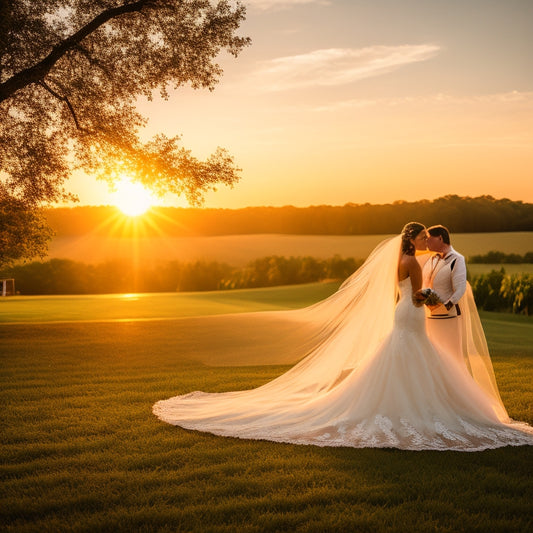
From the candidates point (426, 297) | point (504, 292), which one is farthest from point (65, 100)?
point (504, 292)

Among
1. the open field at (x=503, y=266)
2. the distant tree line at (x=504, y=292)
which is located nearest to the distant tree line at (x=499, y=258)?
the open field at (x=503, y=266)

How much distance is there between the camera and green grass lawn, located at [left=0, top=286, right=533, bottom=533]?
204 inches

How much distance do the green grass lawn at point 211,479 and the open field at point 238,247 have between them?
29.2 metres

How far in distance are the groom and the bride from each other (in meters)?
0.21

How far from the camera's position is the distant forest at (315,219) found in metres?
47.3

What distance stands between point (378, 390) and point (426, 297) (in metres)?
1.36

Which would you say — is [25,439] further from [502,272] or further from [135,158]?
[502,272]

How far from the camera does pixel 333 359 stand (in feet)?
30.7

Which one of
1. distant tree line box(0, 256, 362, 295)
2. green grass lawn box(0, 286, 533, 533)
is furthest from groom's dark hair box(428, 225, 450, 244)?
distant tree line box(0, 256, 362, 295)

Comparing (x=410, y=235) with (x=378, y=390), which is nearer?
(x=378, y=390)

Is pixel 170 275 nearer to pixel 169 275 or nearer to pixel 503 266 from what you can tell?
pixel 169 275

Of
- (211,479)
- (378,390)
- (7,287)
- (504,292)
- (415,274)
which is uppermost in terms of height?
(415,274)

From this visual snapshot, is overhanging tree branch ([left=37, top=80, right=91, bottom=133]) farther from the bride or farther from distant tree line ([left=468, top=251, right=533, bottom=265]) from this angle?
distant tree line ([left=468, top=251, right=533, bottom=265])

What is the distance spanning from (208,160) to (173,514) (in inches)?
516
